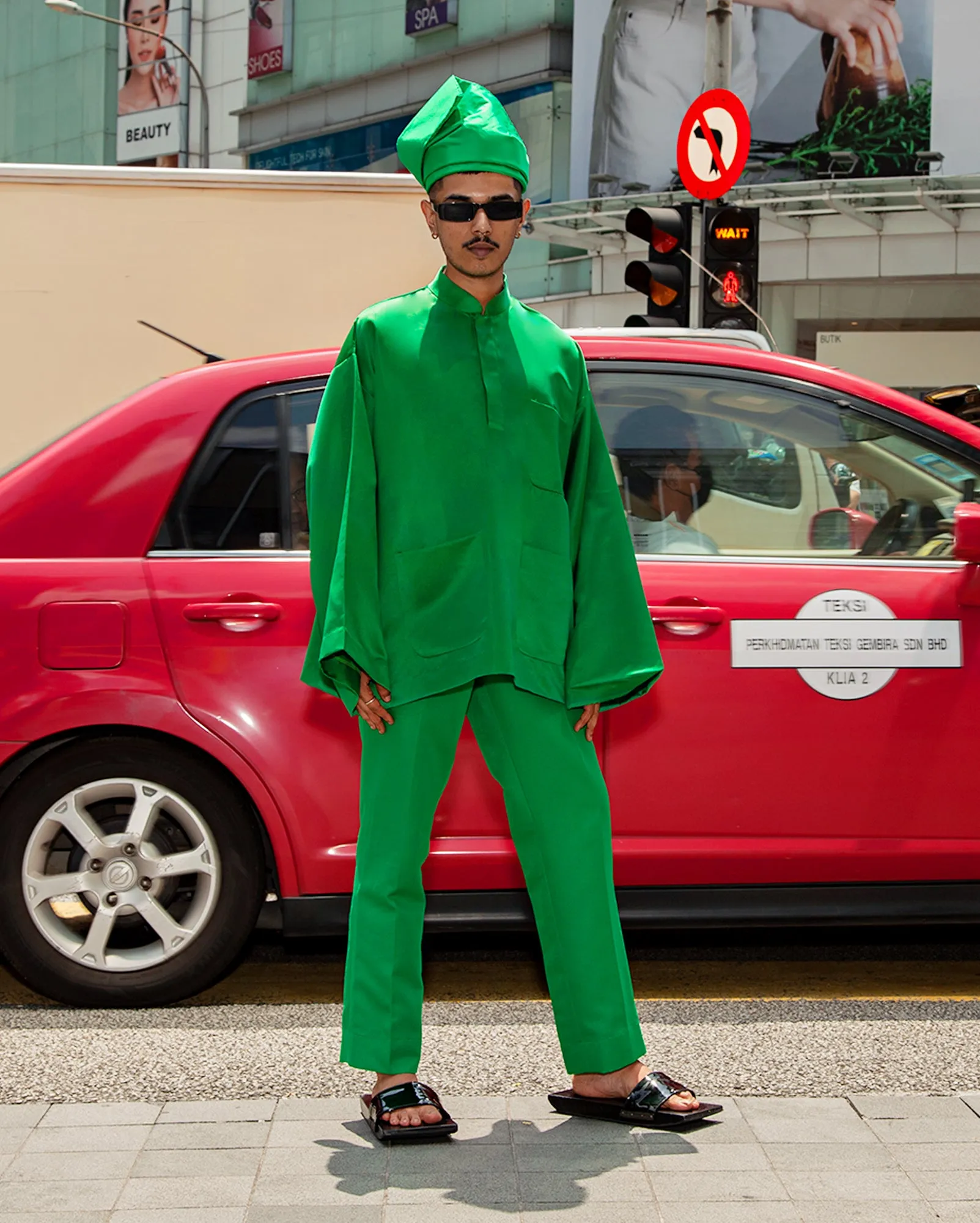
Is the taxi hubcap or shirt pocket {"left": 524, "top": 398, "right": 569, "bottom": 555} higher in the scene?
shirt pocket {"left": 524, "top": 398, "right": 569, "bottom": 555}

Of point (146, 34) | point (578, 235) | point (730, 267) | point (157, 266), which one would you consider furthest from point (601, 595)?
point (146, 34)

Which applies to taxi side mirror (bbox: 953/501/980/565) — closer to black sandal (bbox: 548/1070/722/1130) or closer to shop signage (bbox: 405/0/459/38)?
black sandal (bbox: 548/1070/722/1130)

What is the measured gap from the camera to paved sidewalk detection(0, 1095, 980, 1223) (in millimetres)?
2857

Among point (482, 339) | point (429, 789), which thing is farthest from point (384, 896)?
point (482, 339)

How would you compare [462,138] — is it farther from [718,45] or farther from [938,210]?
[938,210]

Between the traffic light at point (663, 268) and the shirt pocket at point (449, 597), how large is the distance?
765 cm

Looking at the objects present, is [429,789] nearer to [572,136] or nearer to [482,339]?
[482,339]

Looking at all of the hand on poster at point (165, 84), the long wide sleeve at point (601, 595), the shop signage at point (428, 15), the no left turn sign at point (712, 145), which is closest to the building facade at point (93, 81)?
the hand on poster at point (165, 84)

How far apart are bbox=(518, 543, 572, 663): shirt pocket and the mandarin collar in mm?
441

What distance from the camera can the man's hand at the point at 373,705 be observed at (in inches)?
129

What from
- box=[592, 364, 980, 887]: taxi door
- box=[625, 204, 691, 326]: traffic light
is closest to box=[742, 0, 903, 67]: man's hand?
box=[625, 204, 691, 326]: traffic light

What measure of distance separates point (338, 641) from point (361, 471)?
31 centimetres

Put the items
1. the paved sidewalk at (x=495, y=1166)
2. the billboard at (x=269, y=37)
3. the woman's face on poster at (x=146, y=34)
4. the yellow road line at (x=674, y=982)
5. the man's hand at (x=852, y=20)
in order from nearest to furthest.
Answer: the paved sidewalk at (x=495, y=1166), the yellow road line at (x=674, y=982), the man's hand at (x=852, y=20), the billboard at (x=269, y=37), the woman's face on poster at (x=146, y=34)

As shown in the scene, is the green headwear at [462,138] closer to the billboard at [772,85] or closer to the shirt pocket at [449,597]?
the shirt pocket at [449,597]
